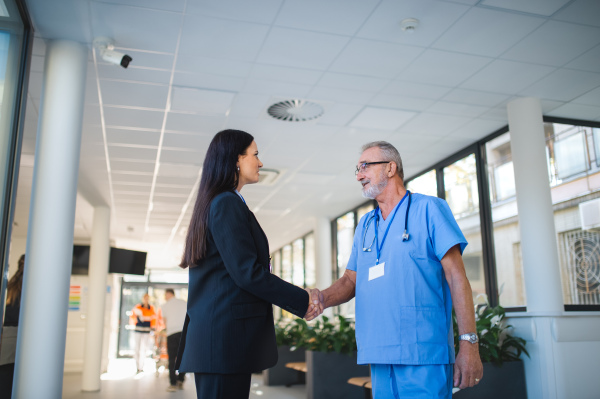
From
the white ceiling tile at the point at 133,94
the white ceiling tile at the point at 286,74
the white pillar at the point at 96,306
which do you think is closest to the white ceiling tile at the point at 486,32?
the white ceiling tile at the point at 286,74

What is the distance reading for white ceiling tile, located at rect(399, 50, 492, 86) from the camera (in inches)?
179

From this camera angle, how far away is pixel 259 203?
10.1 meters

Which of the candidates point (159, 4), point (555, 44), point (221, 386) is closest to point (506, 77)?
point (555, 44)

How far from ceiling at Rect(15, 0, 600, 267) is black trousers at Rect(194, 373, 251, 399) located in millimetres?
2800

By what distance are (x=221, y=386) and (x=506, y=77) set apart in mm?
4303

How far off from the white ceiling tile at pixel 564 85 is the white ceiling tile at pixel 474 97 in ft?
0.82

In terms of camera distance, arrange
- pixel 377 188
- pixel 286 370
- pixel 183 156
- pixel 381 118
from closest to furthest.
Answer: pixel 377 188 < pixel 381 118 < pixel 183 156 < pixel 286 370

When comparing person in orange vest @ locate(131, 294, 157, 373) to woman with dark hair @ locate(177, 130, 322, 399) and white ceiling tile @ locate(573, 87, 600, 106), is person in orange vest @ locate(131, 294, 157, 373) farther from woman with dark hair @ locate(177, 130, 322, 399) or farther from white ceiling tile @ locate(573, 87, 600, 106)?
woman with dark hair @ locate(177, 130, 322, 399)

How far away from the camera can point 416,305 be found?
6.39ft

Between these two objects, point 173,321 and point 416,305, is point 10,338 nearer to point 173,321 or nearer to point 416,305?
point 173,321

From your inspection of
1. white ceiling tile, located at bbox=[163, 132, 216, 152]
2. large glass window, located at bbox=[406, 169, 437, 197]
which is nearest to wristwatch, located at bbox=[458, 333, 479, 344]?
white ceiling tile, located at bbox=[163, 132, 216, 152]

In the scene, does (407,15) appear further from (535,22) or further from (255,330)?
(255,330)

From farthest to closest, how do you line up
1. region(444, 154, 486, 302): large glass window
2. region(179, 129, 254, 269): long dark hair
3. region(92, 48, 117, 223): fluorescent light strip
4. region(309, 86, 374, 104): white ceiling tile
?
region(444, 154, 486, 302): large glass window, region(309, 86, 374, 104): white ceiling tile, region(92, 48, 117, 223): fluorescent light strip, region(179, 129, 254, 269): long dark hair

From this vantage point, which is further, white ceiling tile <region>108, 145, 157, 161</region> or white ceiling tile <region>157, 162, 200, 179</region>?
white ceiling tile <region>157, 162, 200, 179</region>
